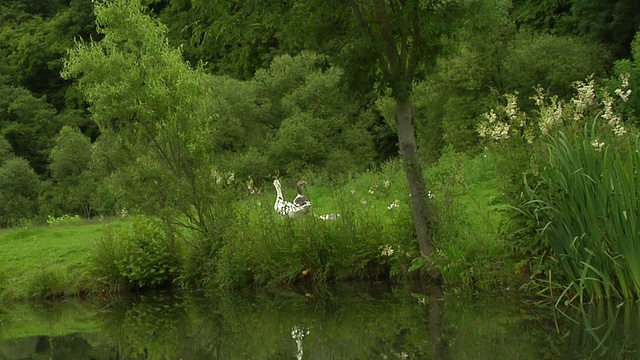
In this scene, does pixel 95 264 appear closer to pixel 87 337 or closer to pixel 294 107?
pixel 87 337

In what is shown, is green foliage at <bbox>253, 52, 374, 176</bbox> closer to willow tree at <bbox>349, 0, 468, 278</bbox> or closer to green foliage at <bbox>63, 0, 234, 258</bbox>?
green foliage at <bbox>63, 0, 234, 258</bbox>

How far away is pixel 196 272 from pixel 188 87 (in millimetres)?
3495

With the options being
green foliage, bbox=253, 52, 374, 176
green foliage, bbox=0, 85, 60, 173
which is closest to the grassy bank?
green foliage, bbox=253, 52, 374, 176

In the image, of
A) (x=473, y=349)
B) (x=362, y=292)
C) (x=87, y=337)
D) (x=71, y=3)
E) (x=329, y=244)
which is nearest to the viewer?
(x=473, y=349)

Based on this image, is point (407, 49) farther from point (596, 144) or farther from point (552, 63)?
point (552, 63)

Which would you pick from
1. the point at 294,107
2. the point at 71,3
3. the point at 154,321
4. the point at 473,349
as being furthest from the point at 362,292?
the point at 71,3

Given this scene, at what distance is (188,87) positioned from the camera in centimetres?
1767

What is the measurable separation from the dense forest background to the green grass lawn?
166cm

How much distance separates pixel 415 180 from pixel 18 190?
41.9 m

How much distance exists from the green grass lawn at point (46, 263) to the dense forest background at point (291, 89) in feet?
5.45

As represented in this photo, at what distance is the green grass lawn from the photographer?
60.0 ft

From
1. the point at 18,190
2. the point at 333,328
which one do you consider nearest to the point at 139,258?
the point at 333,328

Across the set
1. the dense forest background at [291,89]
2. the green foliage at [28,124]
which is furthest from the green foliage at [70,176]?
the green foliage at [28,124]

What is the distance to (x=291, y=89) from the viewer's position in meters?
42.1
